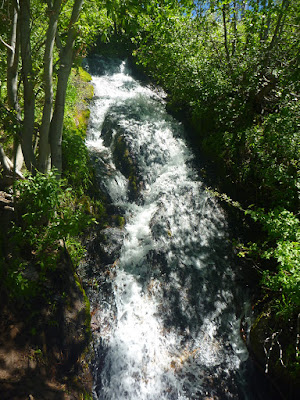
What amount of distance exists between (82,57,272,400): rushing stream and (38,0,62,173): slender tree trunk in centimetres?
259

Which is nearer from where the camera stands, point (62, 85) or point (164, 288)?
point (62, 85)

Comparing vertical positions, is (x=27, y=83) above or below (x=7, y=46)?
below

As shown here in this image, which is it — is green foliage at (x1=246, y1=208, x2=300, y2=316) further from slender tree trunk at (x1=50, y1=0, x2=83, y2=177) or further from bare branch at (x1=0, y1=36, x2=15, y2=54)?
bare branch at (x1=0, y1=36, x2=15, y2=54)

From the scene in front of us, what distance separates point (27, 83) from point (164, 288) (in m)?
4.57

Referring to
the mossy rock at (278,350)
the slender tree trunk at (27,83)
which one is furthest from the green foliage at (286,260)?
the slender tree trunk at (27,83)

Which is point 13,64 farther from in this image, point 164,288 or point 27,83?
point 164,288

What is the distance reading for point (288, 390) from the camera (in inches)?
176

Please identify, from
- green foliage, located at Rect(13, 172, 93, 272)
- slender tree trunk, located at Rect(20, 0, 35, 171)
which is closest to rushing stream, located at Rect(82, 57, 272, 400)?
green foliage, located at Rect(13, 172, 93, 272)

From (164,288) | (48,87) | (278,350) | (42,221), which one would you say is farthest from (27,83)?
(278,350)

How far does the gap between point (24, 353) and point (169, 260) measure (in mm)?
3503

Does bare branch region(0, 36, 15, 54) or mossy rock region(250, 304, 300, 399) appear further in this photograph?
mossy rock region(250, 304, 300, 399)

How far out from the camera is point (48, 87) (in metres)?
3.86

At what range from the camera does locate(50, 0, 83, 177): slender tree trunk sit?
3633 mm

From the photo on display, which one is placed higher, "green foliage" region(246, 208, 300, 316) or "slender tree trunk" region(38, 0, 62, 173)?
"slender tree trunk" region(38, 0, 62, 173)
